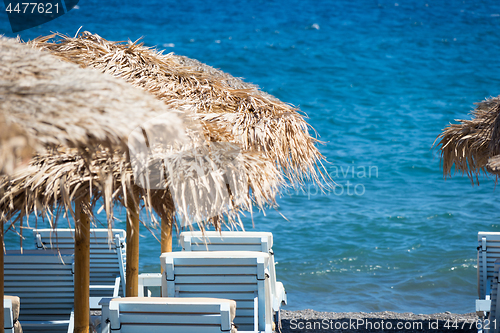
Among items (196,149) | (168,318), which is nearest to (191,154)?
(196,149)

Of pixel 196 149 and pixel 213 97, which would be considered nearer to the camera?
pixel 196 149

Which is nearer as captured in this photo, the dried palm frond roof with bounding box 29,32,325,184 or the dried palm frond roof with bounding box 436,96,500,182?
the dried palm frond roof with bounding box 29,32,325,184

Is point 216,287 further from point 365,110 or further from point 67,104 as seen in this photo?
point 365,110

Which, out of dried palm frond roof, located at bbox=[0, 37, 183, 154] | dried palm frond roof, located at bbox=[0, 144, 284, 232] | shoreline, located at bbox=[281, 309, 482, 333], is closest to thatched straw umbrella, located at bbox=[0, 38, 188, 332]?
dried palm frond roof, located at bbox=[0, 37, 183, 154]

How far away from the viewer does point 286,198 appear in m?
11.8

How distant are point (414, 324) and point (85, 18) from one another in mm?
19285

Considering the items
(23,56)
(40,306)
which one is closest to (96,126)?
(23,56)

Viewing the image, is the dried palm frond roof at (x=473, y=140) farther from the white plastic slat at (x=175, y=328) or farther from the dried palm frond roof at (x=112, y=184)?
the white plastic slat at (x=175, y=328)

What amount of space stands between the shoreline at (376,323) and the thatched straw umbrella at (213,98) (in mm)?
2086

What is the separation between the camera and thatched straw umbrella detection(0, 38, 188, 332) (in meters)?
1.31

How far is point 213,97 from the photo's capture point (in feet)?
9.95

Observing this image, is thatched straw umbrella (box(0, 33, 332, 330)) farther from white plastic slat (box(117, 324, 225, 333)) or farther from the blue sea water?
the blue sea water

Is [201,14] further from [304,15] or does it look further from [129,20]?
[304,15]

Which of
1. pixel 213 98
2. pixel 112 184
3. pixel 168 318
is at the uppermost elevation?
pixel 213 98
